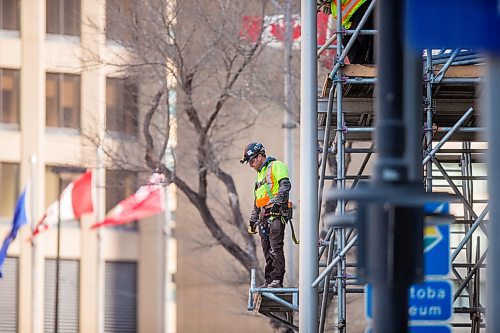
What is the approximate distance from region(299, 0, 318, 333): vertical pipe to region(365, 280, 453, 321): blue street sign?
3898 mm

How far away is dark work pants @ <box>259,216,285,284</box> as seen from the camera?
18.5 meters

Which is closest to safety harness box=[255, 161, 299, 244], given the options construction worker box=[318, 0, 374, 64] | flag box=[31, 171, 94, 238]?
construction worker box=[318, 0, 374, 64]

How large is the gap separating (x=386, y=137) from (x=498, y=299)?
1.10 m

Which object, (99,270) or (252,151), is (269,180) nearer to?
(252,151)

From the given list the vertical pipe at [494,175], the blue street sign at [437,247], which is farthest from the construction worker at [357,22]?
the vertical pipe at [494,175]

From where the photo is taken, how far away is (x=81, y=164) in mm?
31078

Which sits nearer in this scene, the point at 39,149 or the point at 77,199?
the point at 77,199

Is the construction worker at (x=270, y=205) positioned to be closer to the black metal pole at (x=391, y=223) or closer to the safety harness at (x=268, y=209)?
the safety harness at (x=268, y=209)

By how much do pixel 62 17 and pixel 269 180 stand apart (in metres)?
36.5

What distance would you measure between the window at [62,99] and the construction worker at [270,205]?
117 ft

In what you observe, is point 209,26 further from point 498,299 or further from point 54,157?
point 54,157

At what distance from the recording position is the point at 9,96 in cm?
5344

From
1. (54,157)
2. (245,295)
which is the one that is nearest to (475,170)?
(245,295)

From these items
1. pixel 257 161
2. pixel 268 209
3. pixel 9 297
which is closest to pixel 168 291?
pixel 9 297
